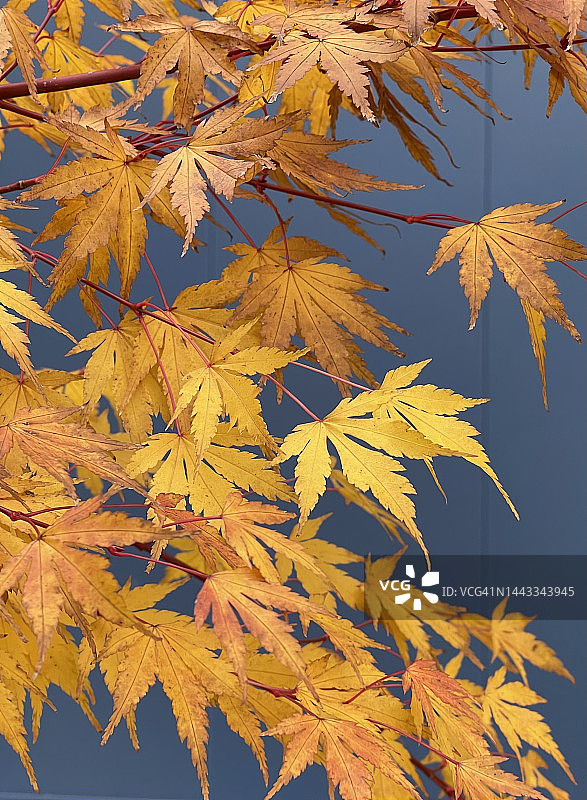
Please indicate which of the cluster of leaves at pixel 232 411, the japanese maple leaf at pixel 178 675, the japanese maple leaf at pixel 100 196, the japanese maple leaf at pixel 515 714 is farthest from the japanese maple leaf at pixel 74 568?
the japanese maple leaf at pixel 515 714

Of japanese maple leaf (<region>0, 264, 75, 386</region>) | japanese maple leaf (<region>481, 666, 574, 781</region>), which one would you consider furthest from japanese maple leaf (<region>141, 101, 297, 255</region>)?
japanese maple leaf (<region>481, 666, 574, 781</region>)

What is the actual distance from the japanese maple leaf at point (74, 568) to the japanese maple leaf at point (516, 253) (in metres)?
0.33

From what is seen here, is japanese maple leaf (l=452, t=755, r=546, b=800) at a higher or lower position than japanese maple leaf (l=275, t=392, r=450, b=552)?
lower

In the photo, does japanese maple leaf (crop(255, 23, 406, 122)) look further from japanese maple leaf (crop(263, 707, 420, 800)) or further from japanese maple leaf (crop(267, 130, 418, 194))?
japanese maple leaf (crop(263, 707, 420, 800))

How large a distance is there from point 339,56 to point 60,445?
12.8 inches

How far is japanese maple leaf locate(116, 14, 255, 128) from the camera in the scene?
0.53 m

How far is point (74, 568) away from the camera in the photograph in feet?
1.28

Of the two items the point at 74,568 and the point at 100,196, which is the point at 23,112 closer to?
the point at 100,196

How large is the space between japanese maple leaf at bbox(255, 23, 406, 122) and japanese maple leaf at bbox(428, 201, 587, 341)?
6.2 inches

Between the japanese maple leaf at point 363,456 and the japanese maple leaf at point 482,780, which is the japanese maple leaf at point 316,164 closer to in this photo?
the japanese maple leaf at point 363,456

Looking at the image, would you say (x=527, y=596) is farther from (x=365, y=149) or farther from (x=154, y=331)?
(x=154, y=331)

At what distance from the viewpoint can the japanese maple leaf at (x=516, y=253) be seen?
583 mm

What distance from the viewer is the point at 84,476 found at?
0.87m

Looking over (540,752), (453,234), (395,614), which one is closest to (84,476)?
(395,614)
